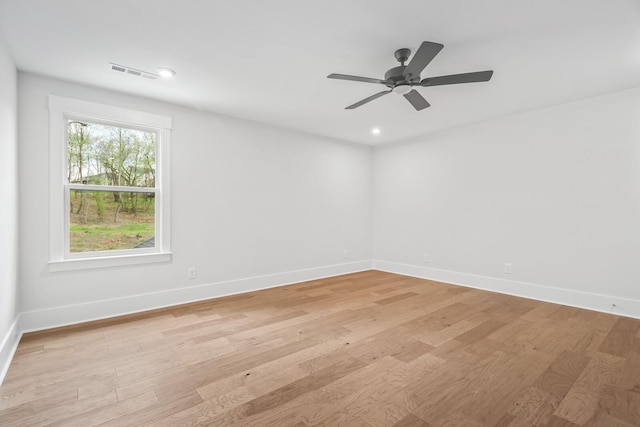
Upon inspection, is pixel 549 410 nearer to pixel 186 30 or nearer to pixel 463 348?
pixel 463 348

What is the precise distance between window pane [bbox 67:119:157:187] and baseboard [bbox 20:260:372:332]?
1273mm

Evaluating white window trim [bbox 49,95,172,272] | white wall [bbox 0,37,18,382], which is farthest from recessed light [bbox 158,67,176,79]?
white wall [bbox 0,37,18,382]

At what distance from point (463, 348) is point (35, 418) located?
2796 mm

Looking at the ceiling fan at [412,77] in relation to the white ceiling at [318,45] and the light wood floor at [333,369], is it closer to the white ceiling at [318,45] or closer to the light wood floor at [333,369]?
the white ceiling at [318,45]

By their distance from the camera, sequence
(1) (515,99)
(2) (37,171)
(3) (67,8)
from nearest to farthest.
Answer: (3) (67,8) < (2) (37,171) < (1) (515,99)

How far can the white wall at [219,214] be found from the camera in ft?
9.31

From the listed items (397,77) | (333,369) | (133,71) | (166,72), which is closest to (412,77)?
(397,77)

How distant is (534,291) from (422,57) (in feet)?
11.0

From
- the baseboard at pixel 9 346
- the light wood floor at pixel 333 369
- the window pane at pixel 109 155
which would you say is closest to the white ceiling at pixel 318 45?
the window pane at pixel 109 155

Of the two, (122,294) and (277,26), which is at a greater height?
(277,26)

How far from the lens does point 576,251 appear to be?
3.54 metres

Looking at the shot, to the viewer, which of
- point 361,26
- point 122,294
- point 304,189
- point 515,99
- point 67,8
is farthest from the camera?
point 304,189

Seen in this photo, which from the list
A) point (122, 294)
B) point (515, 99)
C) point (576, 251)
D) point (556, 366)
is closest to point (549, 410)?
point (556, 366)

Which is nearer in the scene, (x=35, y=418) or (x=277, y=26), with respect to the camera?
(x=35, y=418)
